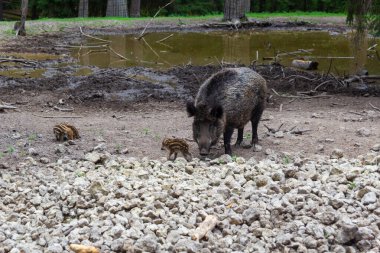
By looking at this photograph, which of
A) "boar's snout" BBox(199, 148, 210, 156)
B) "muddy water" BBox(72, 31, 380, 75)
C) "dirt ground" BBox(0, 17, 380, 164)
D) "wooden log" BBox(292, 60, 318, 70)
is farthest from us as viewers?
"muddy water" BBox(72, 31, 380, 75)

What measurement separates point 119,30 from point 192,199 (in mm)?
19543

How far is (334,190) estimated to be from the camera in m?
6.62

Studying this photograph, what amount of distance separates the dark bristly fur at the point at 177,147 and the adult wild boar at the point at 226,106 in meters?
0.20

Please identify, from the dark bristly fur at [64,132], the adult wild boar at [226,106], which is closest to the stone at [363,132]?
the adult wild boar at [226,106]

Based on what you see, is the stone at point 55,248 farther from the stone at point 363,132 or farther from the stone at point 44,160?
the stone at point 363,132

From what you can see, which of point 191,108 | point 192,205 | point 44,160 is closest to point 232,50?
point 191,108

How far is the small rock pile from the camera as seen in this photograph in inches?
222

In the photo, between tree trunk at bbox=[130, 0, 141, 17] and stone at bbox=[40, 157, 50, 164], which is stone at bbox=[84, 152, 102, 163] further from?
tree trunk at bbox=[130, 0, 141, 17]

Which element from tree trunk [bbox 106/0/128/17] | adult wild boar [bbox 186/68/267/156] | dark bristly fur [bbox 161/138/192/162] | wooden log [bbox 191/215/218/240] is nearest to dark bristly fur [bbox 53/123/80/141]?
dark bristly fur [bbox 161/138/192/162]

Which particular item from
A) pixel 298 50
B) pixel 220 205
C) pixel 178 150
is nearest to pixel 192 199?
pixel 220 205

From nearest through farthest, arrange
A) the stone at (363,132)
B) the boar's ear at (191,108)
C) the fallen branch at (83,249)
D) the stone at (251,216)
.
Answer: the fallen branch at (83,249) < the stone at (251,216) < the boar's ear at (191,108) < the stone at (363,132)

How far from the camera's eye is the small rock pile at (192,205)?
564cm

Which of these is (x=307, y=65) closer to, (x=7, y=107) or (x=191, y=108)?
(x=7, y=107)

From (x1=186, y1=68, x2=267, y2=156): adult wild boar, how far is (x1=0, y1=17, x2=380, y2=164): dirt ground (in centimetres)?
45
